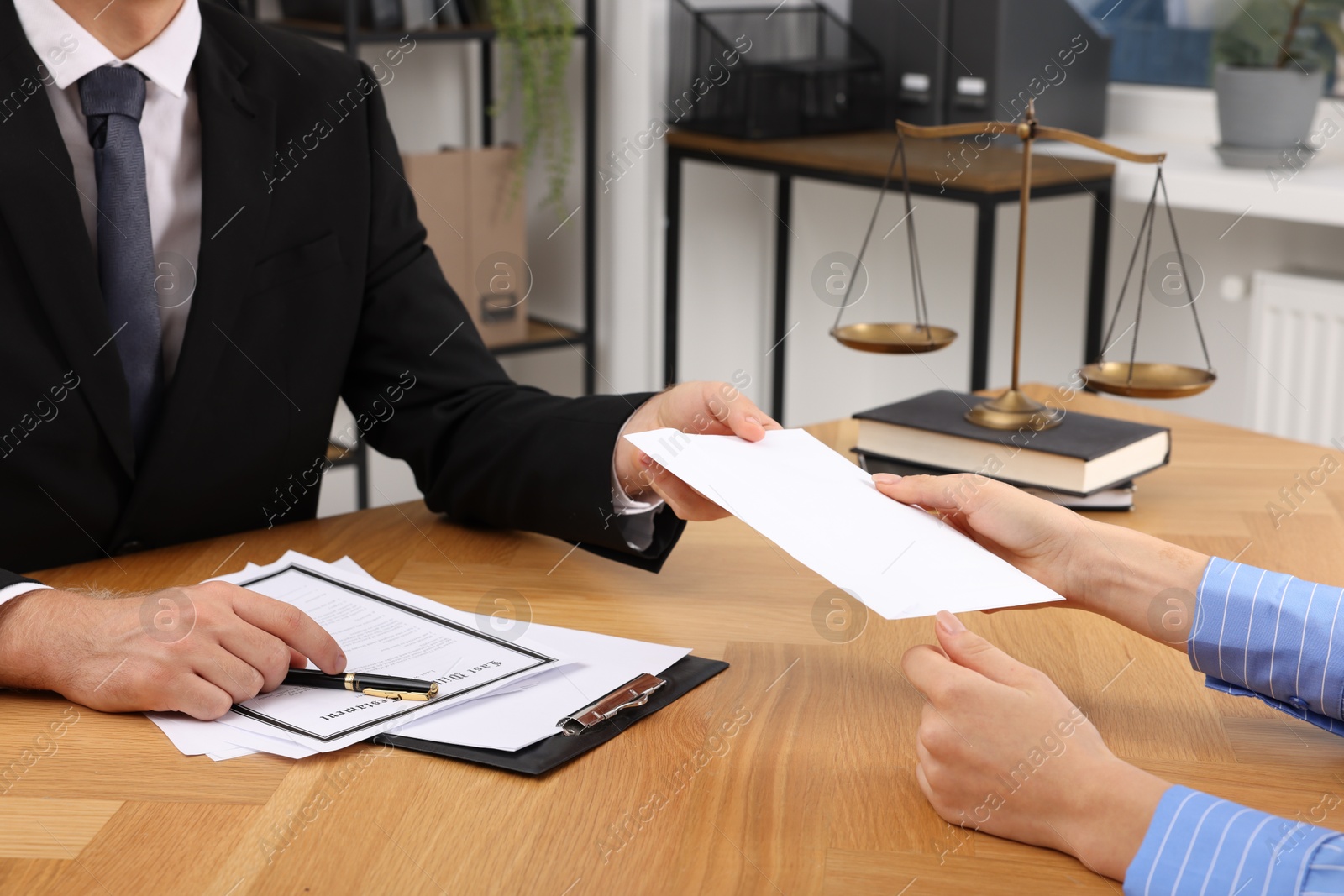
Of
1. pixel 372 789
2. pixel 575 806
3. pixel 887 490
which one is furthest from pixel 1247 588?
pixel 372 789

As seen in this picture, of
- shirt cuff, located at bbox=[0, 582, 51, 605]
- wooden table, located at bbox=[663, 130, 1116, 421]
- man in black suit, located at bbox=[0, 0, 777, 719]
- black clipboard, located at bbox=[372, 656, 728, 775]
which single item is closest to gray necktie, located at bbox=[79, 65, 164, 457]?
man in black suit, located at bbox=[0, 0, 777, 719]

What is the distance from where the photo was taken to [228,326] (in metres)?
1.25

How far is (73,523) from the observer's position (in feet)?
3.96

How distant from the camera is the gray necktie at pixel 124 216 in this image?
3.95ft

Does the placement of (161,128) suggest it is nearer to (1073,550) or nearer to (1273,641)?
(1073,550)

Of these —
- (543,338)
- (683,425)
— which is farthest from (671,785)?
(543,338)

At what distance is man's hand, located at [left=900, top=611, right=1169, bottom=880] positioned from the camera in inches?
28.3

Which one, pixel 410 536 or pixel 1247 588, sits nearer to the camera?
pixel 1247 588

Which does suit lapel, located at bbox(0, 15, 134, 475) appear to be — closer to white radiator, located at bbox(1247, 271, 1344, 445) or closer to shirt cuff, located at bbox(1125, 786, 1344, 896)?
shirt cuff, located at bbox(1125, 786, 1344, 896)

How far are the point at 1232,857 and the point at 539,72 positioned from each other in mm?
2352

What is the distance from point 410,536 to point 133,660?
1.27ft

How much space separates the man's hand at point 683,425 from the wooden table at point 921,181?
1219 millimetres

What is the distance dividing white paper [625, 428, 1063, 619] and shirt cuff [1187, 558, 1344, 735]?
0.14m

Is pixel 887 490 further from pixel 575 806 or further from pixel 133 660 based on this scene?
pixel 133 660
